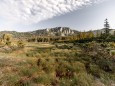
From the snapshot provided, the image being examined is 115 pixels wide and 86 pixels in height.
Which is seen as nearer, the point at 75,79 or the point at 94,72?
the point at 75,79

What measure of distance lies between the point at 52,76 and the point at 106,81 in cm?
390

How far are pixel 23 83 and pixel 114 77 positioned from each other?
22.8 feet

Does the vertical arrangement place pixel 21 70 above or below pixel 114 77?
above

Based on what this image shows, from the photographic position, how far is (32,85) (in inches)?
343

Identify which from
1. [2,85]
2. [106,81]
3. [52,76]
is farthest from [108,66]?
[2,85]

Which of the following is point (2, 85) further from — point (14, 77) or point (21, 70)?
A: point (21, 70)

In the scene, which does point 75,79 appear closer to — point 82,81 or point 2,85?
point 82,81

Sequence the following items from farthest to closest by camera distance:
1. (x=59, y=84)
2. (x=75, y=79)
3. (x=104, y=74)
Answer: (x=104, y=74) → (x=75, y=79) → (x=59, y=84)

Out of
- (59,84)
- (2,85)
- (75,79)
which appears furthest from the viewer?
(75,79)

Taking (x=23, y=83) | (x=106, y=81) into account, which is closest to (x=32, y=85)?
(x=23, y=83)

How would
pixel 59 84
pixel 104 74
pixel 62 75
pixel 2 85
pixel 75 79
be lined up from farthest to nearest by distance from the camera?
pixel 104 74 → pixel 62 75 → pixel 75 79 → pixel 59 84 → pixel 2 85

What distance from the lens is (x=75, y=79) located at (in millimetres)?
10164

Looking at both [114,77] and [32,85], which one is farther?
[114,77]

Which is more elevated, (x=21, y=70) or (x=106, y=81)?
(x=21, y=70)
